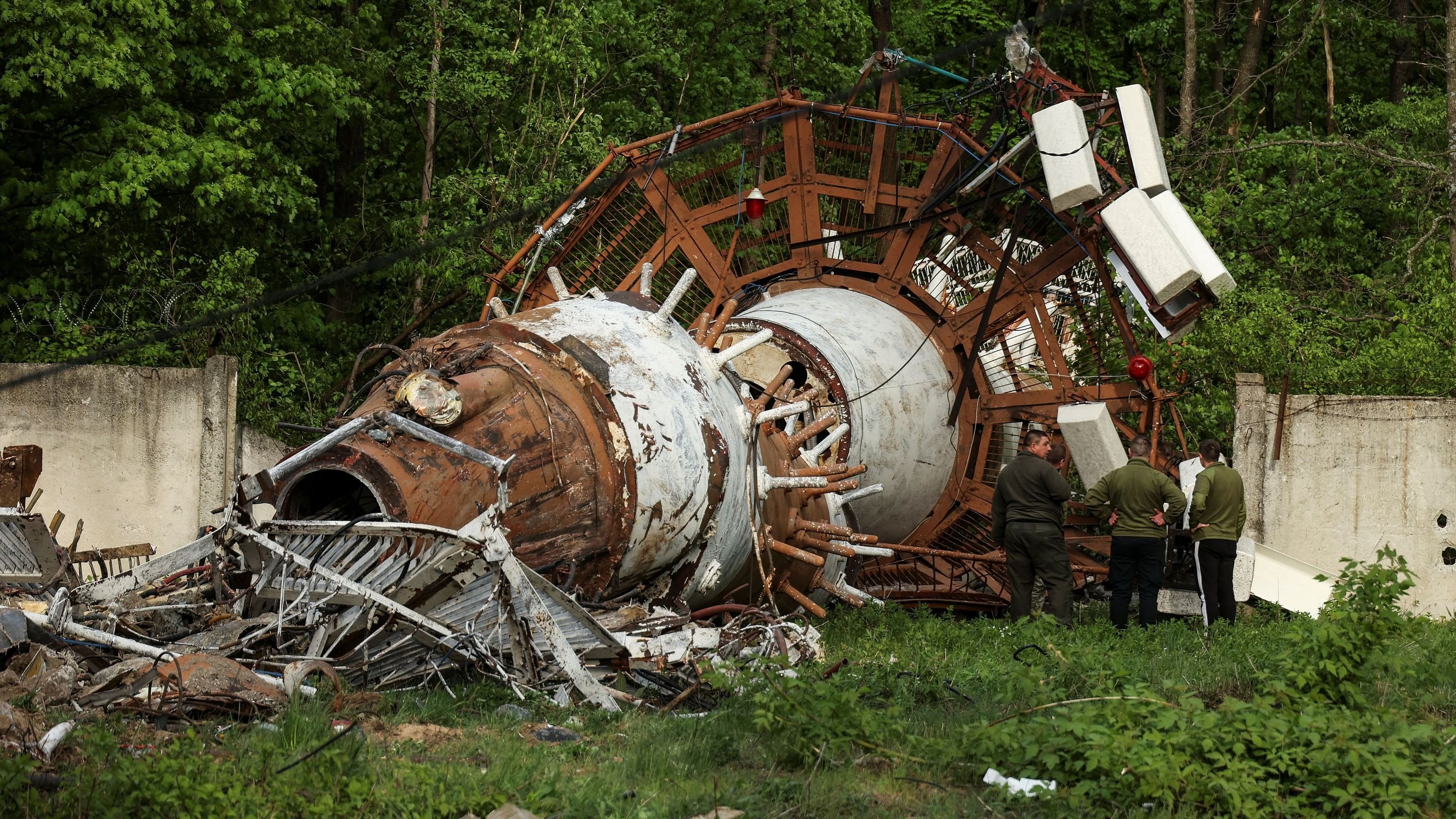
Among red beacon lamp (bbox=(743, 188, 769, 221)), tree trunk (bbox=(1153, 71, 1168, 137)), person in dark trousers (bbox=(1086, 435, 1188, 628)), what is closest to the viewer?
person in dark trousers (bbox=(1086, 435, 1188, 628))

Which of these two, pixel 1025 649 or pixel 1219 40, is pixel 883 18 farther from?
pixel 1025 649

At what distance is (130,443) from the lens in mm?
11945

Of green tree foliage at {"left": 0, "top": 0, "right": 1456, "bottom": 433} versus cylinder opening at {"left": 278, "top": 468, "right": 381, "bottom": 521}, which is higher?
green tree foliage at {"left": 0, "top": 0, "right": 1456, "bottom": 433}

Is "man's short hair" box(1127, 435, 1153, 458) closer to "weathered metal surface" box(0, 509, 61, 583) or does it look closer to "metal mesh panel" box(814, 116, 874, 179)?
"metal mesh panel" box(814, 116, 874, 179)

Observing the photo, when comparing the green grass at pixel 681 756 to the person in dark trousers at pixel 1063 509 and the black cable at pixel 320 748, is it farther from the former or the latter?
the person in dark trousers at pixel 1063 509

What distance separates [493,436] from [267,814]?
329cm

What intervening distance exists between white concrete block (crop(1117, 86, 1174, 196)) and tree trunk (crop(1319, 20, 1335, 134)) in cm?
1016

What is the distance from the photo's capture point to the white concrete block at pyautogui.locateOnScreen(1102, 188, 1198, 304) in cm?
1073

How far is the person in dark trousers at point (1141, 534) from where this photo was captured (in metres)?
10.3

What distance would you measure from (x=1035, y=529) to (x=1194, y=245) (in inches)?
102

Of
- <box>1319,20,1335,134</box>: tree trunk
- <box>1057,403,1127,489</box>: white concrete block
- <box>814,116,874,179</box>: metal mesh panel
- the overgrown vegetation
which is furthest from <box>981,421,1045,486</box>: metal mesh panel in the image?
<box>1319,20,1335,134</box>: tree trunk

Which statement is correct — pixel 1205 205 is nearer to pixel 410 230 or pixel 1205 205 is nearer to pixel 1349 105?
pixel 1349 105

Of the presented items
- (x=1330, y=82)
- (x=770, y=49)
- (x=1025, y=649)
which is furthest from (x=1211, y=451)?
(x=1330, y=82)

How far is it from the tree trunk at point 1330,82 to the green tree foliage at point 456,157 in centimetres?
24
